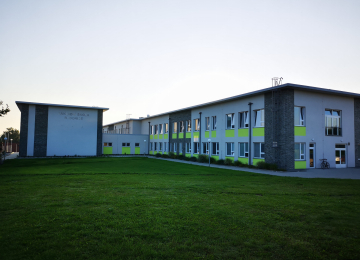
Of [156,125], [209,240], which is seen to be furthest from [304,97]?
[156,125]

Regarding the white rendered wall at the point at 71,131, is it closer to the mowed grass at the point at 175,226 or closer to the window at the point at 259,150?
the window at the point at 259,150

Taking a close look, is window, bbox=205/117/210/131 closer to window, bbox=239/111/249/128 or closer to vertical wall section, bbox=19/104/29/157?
window, bbox=239/111/249/128

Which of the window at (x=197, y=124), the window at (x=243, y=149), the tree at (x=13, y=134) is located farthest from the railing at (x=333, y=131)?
the tree at (x=13, y=134)

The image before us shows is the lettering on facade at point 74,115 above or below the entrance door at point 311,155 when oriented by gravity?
above

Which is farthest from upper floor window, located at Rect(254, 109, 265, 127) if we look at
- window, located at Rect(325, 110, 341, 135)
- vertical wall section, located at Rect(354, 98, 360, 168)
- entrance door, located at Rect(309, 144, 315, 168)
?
vertical wall section, located at Rect(354, 98, 360, 168)

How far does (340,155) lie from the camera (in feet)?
83.8

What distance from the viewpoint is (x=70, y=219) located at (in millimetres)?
6602

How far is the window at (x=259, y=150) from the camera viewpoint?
2483 cm

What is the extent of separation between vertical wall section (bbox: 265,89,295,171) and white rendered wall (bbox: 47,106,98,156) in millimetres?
29511

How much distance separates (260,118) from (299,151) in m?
4.56

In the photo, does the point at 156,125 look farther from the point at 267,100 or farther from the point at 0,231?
the point at 0,231

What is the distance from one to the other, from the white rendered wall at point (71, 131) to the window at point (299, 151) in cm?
3144

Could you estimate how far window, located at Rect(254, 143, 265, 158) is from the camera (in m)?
24.8

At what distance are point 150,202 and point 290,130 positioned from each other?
17.7 metres
